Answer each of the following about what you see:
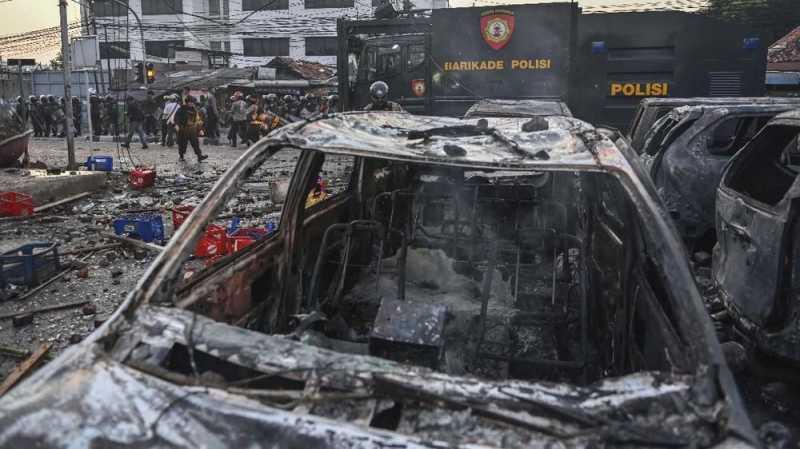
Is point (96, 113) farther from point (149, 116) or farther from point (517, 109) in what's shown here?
point (517, 109)

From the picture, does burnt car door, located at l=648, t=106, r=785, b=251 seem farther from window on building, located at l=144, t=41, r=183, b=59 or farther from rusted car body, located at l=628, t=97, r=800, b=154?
window on building, located at l=144, t=41, r=183, b=59

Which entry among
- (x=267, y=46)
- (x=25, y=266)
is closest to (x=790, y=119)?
(x=25, y=266)

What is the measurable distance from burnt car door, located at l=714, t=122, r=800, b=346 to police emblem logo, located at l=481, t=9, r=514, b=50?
6.57 meters

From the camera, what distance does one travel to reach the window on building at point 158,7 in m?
48.2

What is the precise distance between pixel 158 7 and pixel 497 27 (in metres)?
46.0

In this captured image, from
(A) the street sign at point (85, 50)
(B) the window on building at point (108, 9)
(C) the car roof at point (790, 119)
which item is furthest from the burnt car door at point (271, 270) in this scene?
(B) the window on building at point (108, 9)

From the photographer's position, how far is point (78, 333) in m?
4.62

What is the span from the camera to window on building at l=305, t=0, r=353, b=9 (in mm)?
43844

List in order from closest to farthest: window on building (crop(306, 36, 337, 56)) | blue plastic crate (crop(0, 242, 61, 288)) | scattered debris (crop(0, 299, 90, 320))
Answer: scattered debris (crop(0, 299, 90, 320))
blue plastic crate (crop(0, 242, 61, 288))
window on building (crop(306, 36, 337, 56))

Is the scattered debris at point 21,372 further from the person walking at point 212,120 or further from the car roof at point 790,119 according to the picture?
the person walking at point 212,120

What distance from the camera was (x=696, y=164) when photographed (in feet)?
19.9

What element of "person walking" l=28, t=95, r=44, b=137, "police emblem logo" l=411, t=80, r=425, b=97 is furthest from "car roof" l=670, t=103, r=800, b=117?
"person walking" l=28, t=95, r=44, b=137

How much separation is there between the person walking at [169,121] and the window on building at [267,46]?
2807 cm

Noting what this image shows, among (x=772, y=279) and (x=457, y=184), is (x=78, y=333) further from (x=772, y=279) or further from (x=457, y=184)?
(x=772, y=279)
